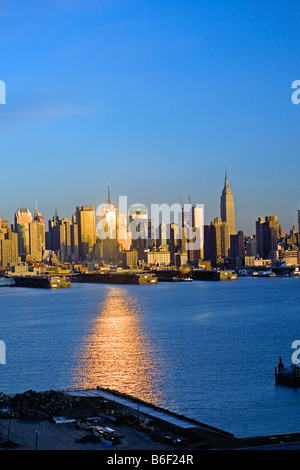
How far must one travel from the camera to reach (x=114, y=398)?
37.7 feet

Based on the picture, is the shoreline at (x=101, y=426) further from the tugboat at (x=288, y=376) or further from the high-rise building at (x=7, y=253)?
the high-rise building at (x=7, y=253)

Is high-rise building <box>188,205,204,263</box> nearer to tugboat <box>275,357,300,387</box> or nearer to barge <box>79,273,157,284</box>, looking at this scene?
barge <box>79,273,157,284</box>

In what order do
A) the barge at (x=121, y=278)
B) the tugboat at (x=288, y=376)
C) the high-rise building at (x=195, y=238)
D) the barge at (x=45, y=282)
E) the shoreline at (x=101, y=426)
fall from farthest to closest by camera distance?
1. the high-rise building at (x=195, y=238)
2. the barge at (x=121, y=278)
3. the barge at (x=45, y=282)
4. the tugboat at (x=288, y=376)
5. the shoreline at (x=101, y=426)

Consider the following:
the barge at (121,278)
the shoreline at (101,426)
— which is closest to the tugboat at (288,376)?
the shoreline at (101,426)

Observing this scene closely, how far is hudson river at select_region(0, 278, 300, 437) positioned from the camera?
37.8 feet

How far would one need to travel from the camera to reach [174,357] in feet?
52.8

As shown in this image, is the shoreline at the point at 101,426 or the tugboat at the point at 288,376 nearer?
the shoreline at the point at 101,426

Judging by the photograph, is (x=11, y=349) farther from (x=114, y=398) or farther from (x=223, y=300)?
(x=223, y=300)

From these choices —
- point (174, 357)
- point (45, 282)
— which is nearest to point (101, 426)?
point (174, 357)

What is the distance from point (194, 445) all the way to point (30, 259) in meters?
92.7

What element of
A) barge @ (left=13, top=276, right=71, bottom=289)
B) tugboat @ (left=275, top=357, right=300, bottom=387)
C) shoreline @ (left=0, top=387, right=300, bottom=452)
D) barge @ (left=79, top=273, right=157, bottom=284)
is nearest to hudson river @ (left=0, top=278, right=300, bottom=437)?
tugboat @ (left=275, top=357, right=300, bottom=387)

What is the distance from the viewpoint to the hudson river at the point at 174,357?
11.5 m
